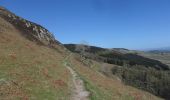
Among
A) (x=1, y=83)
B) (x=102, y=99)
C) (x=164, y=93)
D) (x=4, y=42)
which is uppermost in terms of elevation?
(x=4, y=42)

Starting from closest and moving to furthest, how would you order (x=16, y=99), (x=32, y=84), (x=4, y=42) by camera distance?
(x=16, y=99), (x=32, y=84), (x=4, y=42)

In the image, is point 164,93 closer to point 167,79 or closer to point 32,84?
point 167,79

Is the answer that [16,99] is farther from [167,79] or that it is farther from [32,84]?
[167,79]

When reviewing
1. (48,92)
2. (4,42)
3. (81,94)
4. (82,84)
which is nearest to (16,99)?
(48,92)

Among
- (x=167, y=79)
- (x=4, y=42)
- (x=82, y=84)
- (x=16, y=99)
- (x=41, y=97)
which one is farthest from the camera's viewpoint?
(x=167, y=79)

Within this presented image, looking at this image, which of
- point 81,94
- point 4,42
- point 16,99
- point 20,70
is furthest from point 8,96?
point 4,42

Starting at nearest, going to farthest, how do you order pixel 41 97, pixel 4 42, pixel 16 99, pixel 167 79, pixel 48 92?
pixel 16 99 < pixel 41 97 < pixel 48 92 < pixel 4 42 < pixel 167 79

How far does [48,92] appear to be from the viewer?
92.7 feet

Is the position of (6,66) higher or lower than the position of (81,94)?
higher

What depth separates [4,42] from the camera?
182ft

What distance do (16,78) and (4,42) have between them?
86.5 feet

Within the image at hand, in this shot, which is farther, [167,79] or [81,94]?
[167,79]

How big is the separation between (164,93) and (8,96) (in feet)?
536

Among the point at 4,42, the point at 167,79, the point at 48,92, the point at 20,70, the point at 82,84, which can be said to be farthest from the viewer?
the point at 167,79
